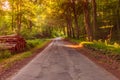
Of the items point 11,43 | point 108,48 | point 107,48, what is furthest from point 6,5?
point 108,48

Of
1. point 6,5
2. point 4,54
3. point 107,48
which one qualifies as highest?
point 6,5

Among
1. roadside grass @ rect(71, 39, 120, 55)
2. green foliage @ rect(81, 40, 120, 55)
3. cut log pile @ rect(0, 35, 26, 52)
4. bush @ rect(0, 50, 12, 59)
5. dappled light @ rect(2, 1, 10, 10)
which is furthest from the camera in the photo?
dappled light @ rect(2, 1, 10, 10)

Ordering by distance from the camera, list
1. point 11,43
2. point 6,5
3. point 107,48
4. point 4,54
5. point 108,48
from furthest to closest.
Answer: point 6,5, point 11,43, point 4,54, point 107,48, point 108,48

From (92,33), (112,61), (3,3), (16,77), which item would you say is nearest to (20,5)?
(3,3)

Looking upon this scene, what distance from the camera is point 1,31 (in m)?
53.4

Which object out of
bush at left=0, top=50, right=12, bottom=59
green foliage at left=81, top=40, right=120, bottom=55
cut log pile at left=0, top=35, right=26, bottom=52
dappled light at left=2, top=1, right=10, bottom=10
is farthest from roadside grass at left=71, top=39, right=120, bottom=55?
dappled light at left=2, top=1, right=10, bottom=10

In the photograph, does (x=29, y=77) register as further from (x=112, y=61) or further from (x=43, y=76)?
(x=112, y=61)

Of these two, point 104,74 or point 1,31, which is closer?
point 104,74

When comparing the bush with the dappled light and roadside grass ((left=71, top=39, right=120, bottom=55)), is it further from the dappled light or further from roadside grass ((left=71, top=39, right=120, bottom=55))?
the dappled light

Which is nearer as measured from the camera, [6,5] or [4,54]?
[4,54]

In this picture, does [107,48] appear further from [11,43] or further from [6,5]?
[6,5]

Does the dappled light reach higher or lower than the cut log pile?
higher

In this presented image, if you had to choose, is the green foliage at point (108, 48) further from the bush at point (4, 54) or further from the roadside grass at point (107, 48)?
the bush at point (4, 54)

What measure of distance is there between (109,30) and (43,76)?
40.9 meters
